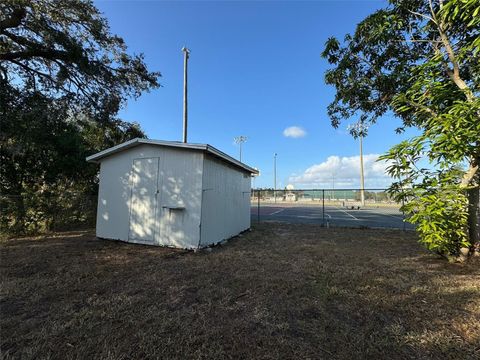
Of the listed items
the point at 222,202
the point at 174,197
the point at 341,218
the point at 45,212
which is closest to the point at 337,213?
the point at 341,218

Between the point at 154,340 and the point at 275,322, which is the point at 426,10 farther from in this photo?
the point at 154,340

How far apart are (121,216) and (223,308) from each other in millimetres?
5585

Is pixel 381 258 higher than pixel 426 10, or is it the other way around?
pixel 426 10

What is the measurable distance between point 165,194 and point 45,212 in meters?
5.64

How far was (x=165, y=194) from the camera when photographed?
23.3 feet

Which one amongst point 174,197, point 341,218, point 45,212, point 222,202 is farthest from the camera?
point 341,218

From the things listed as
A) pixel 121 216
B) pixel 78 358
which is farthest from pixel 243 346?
pixel 121 216

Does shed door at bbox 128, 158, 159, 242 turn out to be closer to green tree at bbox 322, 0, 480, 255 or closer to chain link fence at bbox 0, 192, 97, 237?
chain link fence at bbox 0, 192, 97, 237

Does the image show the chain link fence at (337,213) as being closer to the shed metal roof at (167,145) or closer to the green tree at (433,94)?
the green tree at (433,94)

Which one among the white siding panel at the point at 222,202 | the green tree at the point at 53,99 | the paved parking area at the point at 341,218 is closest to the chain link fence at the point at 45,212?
the green tree at the point at 53,99

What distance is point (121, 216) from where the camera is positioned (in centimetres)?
777

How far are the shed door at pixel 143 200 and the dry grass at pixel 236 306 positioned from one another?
1.12m

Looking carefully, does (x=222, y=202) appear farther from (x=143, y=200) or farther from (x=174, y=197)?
(x=143, y=200)

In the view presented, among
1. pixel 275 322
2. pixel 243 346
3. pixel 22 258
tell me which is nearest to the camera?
pixel 243 346
